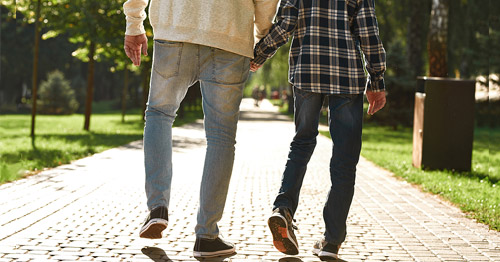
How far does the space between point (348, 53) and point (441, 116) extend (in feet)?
19.2

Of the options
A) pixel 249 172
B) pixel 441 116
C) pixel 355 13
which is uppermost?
pixel 355 13

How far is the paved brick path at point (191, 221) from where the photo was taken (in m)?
3.99

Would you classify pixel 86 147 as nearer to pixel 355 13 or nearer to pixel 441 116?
pixel 441 116

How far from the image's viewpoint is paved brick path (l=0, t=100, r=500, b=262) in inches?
157

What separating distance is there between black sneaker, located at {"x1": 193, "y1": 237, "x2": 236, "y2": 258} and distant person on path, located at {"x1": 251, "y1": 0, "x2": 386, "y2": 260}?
305 mm

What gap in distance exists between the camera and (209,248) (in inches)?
144

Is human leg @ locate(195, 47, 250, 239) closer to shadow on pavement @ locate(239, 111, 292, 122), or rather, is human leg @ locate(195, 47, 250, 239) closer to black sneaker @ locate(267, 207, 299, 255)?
black sneaker @ locate(267, 207, 299, 255)

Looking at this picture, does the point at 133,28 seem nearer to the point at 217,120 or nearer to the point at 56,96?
the point at 217,120

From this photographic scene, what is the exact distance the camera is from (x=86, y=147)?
1145 cm

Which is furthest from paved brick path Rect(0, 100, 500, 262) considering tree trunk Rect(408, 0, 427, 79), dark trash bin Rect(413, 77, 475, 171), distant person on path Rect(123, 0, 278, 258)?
tree trunk Rect(408, 0, 427, 79)

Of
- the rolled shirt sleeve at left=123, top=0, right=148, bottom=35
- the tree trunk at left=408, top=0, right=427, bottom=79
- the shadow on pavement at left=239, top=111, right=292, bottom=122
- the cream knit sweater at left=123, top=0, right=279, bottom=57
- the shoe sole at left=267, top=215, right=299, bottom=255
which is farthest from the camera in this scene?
the shadow on pavement at left=239, top=111, right=292, bottom=122

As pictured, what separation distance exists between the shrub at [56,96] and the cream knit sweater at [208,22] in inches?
1267

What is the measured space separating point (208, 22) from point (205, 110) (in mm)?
498

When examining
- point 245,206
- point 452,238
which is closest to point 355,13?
point 452,238
